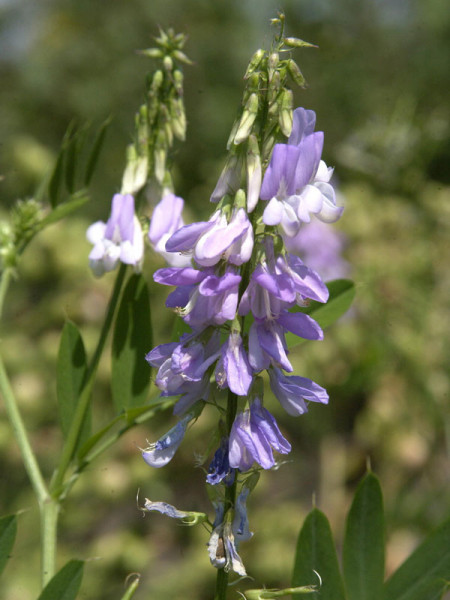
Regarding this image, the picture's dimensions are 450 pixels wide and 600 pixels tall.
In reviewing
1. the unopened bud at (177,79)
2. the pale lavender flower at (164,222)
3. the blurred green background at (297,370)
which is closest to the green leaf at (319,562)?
the pale lavender flower at (164,222)

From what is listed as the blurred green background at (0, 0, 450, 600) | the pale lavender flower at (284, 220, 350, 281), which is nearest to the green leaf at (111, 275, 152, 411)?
the blurred green background at (0, 0, 450, 600)

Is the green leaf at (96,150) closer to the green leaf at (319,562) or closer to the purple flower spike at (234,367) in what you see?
the purple flower spike at (234,367)

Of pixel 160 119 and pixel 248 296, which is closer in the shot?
pixel 248 296

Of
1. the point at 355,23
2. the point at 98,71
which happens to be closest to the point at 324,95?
the point at 355,23

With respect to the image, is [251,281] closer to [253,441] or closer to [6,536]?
[253,441]

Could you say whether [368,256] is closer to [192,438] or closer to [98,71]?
[192,438]

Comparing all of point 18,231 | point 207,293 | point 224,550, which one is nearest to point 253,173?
point 207,293

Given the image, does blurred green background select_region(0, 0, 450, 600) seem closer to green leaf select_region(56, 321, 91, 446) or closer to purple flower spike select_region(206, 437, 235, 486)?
green leaf select_region(56, 321, 91, 446)
